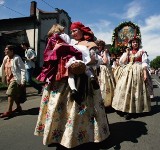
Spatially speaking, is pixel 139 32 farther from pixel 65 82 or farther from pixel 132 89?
pixel 65 82

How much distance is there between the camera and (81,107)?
3.80 m

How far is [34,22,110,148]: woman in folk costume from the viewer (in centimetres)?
370

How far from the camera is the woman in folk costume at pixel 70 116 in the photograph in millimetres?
3695

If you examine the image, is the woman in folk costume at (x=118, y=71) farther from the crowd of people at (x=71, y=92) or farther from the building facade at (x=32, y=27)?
the building facade at (x=32, y=27)

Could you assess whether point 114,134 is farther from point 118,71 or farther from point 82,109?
point 118,71

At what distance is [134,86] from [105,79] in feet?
3.36

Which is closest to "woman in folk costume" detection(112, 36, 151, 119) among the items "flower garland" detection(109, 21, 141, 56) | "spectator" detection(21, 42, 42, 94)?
"spectator" detection(21, 42, 42, 94)

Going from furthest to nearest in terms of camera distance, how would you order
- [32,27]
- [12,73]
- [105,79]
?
[32,27] → [105,79] → [12,73]

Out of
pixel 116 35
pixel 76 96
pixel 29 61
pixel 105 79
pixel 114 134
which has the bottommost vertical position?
pixel 114 134

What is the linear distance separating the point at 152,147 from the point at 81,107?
118cm

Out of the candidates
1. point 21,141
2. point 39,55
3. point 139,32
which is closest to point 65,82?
point 21,141

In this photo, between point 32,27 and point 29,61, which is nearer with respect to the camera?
point 29,61

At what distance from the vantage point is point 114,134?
454cm

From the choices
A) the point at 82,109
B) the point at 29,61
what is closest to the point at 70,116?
the point at 82,109
